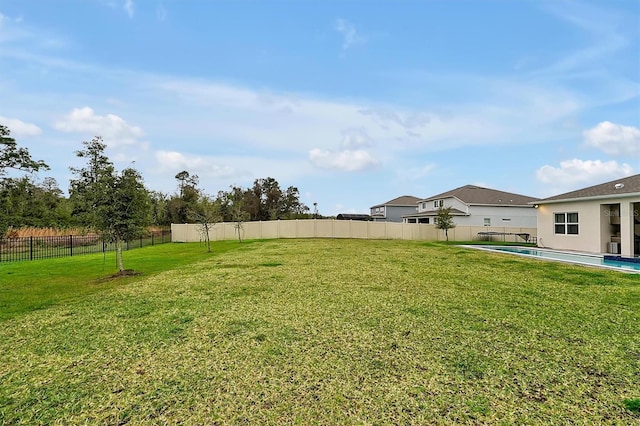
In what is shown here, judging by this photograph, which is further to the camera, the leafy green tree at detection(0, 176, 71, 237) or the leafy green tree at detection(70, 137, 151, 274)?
the leafy green tree at detection(70, 137, 151, 274)

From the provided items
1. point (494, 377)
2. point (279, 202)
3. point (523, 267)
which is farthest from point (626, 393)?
point (279, 202)

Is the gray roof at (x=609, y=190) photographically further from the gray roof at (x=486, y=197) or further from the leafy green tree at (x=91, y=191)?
the leafy green tree at (x=91, y=191)

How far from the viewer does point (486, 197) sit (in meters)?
31.3

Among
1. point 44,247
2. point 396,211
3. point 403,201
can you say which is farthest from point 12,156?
point 403,201

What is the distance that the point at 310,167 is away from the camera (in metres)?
28.5

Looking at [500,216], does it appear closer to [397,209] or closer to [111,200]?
[397,209]

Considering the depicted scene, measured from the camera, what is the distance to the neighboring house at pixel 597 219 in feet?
44.7

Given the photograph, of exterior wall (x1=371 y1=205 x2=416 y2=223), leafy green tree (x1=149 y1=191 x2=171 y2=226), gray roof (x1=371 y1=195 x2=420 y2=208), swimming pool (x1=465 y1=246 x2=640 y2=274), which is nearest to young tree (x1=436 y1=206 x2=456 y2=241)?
swimming pool (x1=465 y1=246 x2=640 y2=274)

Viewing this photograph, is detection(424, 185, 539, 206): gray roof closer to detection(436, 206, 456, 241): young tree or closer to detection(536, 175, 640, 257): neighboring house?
detection(436, 206, 456, 241): young tree

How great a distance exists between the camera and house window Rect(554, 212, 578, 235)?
16447 mm

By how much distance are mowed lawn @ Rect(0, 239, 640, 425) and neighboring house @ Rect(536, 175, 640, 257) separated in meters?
8.81

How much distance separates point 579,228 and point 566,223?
3.11 feet

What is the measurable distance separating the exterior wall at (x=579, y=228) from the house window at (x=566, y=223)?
172mm

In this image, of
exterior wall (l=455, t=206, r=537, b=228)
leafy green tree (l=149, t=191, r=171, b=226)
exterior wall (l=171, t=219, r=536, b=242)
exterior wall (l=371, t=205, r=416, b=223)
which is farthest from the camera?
exterior wall (l=371, t=205, r=416, b=223)
